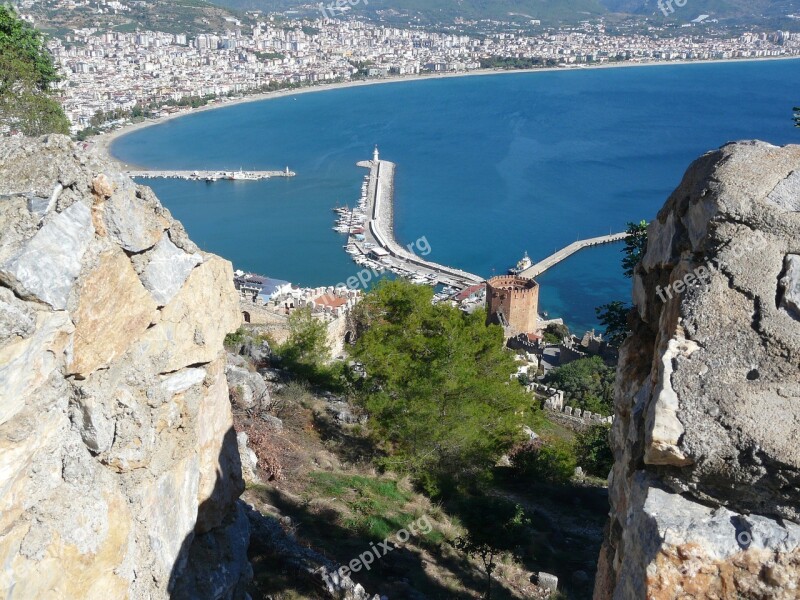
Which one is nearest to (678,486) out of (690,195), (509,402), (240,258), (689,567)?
(689,567)

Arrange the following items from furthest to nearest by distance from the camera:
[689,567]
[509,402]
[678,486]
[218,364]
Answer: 1. [509,402]
2. [218,364]
3. [678,486]
4. [689,567]

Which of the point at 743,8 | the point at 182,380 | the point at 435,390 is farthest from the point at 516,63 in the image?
the point at 182,380

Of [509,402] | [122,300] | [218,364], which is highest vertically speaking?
[122,300]

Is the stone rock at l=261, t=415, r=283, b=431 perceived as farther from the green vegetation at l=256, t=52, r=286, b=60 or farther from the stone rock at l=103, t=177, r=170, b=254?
the green vegetation at l=256, t=52, r=286, b=60

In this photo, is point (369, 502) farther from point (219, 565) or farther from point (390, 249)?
point (390, 249)

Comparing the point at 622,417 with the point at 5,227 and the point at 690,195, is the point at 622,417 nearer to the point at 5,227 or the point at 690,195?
the point at 690,195

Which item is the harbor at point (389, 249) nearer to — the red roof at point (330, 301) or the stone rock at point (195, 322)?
the red roof at point (330, 301)
